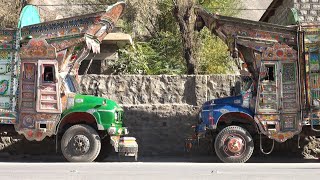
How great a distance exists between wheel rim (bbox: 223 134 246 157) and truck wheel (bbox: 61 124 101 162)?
2927 millimetres

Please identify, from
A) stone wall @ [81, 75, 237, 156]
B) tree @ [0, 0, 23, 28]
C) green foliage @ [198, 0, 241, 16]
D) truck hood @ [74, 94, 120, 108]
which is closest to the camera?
truck hood @ [74, 94, 120, 108]

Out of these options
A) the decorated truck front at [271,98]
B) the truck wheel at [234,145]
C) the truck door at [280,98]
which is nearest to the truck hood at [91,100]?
the decorated truck front at [271,98]

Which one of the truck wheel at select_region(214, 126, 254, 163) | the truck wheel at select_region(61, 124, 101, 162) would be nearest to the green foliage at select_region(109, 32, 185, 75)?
the truck wheel at select_region(61, 124, 101, 162)

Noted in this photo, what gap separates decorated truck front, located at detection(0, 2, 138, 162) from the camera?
1164 cm

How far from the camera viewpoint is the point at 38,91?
38.8ft

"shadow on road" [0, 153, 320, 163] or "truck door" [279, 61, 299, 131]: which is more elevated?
"truck door" [279, 61, 299, 131]

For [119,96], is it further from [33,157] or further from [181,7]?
[181,7]

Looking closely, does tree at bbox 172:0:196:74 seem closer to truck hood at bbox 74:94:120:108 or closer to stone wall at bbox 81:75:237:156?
stone wall at bbox 81:75:237:156

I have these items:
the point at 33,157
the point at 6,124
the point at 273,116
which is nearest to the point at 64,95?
the point at 6,124

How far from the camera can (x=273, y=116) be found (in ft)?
38.5

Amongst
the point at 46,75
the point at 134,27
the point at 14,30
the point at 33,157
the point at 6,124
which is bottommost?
the point at 33,157

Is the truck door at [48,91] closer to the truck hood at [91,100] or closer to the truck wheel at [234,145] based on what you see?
the truck hood at [91,100]

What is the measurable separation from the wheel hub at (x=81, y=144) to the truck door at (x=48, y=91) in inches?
32.1

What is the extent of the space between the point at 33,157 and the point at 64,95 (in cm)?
291
